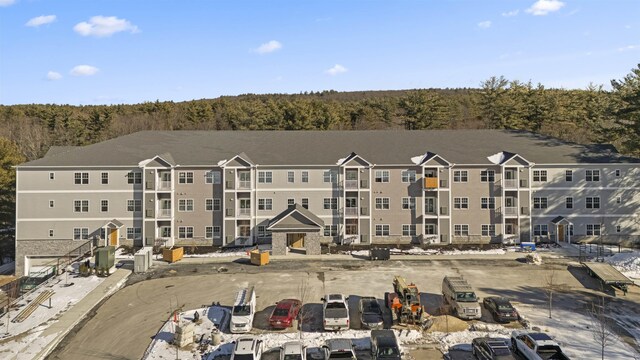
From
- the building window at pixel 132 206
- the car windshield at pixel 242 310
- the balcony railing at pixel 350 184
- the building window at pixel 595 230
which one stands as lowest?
the car windshield at pixel 242 310

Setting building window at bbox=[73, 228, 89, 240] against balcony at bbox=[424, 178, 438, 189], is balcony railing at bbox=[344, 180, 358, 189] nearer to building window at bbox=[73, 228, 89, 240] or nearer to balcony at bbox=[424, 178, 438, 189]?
balcony at bbox=[424, 178, 438, 189]

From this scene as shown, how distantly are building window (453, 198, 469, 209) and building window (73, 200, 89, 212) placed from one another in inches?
1631

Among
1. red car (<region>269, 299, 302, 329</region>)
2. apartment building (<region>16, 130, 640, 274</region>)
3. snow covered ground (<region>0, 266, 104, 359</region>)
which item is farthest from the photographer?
apartment building (<region>16, 130, 640, 274</region>)

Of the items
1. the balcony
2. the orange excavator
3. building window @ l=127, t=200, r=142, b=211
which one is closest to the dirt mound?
the orange excavator

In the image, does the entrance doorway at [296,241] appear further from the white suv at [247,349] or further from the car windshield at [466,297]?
the white suv at [247,349]

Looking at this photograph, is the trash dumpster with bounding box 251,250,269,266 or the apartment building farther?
the apartment building

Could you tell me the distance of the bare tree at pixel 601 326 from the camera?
22291 mm

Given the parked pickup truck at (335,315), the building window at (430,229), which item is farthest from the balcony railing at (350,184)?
the parked pickup truck at (335,315)

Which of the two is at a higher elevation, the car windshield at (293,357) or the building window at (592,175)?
the building window at (592,175)

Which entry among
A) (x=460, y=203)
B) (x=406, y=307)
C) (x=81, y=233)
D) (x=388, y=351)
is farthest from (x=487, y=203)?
(x=81, y=233)

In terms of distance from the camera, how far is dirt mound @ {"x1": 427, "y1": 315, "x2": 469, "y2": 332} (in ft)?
80.7

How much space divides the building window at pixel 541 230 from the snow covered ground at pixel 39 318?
44985 mm

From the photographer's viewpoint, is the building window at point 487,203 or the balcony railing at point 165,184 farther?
the building window at point 487,203

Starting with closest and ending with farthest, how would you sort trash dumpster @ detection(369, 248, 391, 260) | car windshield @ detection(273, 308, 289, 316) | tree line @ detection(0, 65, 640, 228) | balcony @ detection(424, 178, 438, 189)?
Result: car windshield @ detection(273, 308, 289, 316)
trash dumpster @ detection(369, 248, 391, 260)
balcony @ detection(424, 178, 438, 189)
tree line @ detection(0, 65, 640, 228)
